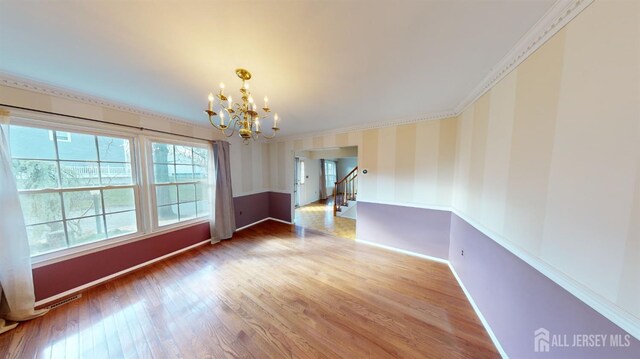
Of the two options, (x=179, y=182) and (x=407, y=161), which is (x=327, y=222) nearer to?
(x=407, y=161)

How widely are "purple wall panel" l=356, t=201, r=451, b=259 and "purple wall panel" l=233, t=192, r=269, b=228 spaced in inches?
101

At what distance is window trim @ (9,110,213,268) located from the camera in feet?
5.70

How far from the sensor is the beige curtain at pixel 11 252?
1.51 metres

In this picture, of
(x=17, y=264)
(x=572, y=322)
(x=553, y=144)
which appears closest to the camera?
(x=572, y=322)

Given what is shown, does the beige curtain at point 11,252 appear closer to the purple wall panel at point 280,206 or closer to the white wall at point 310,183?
the purple wall panel at point 280,206

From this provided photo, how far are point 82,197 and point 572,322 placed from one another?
4288 millimetres

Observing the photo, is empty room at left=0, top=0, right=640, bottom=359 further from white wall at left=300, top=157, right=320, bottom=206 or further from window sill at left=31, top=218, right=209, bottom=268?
white wall at left=300, top=157, right=320, bottom=206

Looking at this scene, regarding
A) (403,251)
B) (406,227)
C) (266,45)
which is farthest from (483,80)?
(403,251)

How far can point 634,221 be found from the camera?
0.65 meters

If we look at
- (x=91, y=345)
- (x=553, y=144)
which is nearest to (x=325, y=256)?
(x=91, y=345)

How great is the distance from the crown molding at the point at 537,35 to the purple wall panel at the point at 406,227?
1837mm

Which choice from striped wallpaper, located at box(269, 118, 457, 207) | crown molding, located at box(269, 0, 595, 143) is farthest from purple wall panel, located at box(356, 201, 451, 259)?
crown molding, located at box(269, 0, 595, 143)

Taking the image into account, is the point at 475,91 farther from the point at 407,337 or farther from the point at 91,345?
the point at 91,345

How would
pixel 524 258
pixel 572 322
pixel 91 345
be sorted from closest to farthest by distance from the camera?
pixel 572 322 < pixel 524 258 < pixel 91 345
